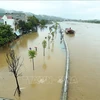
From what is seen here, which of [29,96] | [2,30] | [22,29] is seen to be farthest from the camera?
[22,29]

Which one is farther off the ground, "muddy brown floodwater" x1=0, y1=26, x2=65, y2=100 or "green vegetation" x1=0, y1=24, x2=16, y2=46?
"green vegetation" x1=0, y1=24, x2=16, y2=46

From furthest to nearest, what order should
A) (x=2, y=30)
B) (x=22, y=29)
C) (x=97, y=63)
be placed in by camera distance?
1. (x=22, y=29)
2. (x=2, y=30)
3. (x=97, y=63)

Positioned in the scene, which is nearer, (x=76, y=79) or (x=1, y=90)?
(x=1, y=90)

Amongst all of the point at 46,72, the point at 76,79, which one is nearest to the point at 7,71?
the point at 46,72

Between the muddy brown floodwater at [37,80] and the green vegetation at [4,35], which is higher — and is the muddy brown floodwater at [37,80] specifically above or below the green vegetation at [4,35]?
below

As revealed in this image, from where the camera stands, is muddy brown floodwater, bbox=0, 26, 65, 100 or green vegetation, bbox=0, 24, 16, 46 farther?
green vegetation, bbox=0, 24, 16, 46

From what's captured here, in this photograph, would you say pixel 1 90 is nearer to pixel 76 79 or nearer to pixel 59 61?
pixel 76 79

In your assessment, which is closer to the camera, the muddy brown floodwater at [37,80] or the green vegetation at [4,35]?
the muddy brown floodwater at [37,80]

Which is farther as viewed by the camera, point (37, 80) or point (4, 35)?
point (4, 35)

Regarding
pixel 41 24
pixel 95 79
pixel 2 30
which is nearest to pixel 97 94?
pixel 95 79

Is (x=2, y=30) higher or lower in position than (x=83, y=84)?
higher

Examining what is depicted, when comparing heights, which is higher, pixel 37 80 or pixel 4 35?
pixel 4 35
